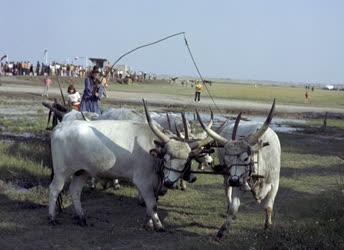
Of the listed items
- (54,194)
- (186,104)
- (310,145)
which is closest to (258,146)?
(54,194)

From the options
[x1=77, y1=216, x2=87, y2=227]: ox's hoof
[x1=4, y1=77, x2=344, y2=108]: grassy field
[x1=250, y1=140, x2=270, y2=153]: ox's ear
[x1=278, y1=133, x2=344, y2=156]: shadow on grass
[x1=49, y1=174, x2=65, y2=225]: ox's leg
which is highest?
[x1=250, y1=140, x2=270, y2=153]: ox's ear

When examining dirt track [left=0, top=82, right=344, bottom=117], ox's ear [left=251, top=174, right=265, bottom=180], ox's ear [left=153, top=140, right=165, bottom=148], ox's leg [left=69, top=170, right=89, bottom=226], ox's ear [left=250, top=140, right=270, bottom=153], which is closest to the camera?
ox's ear [left=250, top=140, right=270, bottom=153]

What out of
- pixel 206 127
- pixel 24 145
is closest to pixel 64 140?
pixel 206 127

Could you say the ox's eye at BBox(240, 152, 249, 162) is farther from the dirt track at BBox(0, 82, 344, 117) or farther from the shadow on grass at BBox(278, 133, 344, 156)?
the dirt track at BBox(0, 82, 344, 117)

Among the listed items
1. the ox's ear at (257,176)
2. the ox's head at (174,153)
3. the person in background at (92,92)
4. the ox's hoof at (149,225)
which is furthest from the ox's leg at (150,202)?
the person in background at (92,92)

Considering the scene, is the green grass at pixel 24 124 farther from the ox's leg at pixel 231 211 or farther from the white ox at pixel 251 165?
the ox's leg at pixel 231 211

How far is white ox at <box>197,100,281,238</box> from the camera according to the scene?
31.2ft

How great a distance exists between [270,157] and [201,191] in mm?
3728

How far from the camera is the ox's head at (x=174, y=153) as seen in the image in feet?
32.2

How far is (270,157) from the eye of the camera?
10.5 meters

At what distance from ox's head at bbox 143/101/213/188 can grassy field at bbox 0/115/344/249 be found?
3.35 feet

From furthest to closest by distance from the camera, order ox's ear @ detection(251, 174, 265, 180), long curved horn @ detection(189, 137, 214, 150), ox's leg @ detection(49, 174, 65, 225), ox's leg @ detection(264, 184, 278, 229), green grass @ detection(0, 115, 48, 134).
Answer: green grass @ detection(0, 115, 48, 134) < ox's leg @ detection(49, 174, 65, 225) < ox's leg @ detection(264, 184, 278, 229) < long curved horn @ detection(189, 137, 214, 150) < ox's ear @ detection(251, 174, 265, 180)

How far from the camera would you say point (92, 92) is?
15906mm

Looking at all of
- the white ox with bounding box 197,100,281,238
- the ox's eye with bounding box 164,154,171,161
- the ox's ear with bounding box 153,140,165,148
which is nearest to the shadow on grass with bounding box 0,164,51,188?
the ox's ear with bounding box 153,140,165,148
